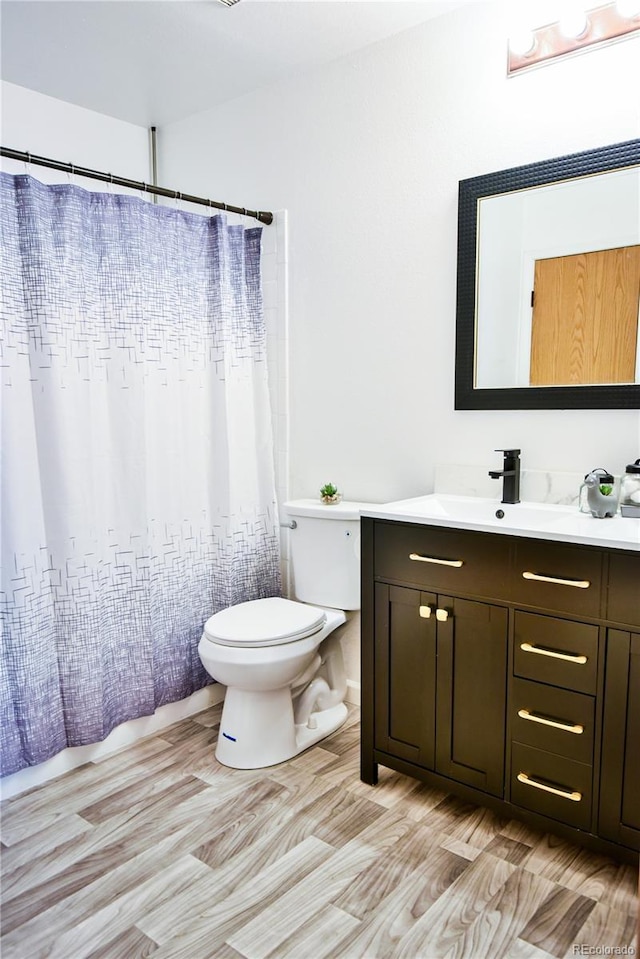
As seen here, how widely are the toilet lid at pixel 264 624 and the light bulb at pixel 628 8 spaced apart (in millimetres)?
2043

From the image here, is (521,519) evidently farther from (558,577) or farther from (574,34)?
(574,34)

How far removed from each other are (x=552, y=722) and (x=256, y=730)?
100 cm

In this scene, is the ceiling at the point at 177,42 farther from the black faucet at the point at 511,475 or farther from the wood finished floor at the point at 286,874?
the wood finished floor at the point at 286,874

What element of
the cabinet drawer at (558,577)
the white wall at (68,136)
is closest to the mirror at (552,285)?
the cabinet drawer at (558,577)

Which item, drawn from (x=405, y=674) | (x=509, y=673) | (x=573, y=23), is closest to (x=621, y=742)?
(x=509, y=673)

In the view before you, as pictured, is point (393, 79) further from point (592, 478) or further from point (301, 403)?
point (592, 478)

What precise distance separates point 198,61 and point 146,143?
0.74 metres

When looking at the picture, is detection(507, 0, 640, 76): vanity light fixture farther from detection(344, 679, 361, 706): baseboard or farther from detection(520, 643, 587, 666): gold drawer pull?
detection(344, 679, 361, 706): baseboard

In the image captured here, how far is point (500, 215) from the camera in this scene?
85.0 inches

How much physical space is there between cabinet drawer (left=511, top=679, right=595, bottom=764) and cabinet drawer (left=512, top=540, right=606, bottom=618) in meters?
0.22

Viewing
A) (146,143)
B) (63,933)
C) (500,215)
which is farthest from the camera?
(146,143)

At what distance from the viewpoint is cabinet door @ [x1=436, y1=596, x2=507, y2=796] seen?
6.00ft

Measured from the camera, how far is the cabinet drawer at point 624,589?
157cm

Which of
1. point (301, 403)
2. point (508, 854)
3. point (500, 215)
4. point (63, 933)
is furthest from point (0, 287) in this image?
point (508, 854)
